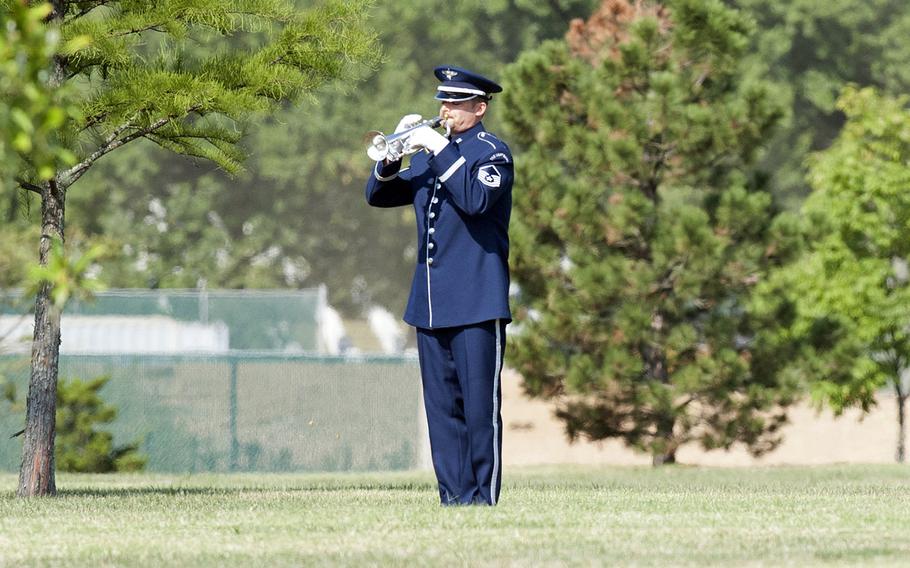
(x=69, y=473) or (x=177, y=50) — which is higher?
(x=177, y=50)

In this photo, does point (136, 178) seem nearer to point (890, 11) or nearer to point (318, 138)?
point (318, 138)

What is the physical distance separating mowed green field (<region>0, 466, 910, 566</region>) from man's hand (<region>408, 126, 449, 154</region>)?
5.42 ft

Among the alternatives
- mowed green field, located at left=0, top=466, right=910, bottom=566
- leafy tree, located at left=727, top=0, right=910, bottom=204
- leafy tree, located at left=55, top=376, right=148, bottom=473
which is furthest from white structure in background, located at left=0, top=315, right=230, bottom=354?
leafy tree, located at left=727, top=0, right=910, bottom=204

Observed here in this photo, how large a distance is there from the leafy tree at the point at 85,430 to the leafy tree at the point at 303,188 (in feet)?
86.6

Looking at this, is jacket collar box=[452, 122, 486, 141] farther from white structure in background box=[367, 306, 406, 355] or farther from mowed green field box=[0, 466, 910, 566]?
white structure in background box=[367, 306, 406, 355]

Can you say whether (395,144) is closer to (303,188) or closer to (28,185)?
(28,185)

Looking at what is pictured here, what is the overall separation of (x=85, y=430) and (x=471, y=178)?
36.9 feet

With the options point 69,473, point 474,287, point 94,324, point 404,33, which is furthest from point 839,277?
point 404,33

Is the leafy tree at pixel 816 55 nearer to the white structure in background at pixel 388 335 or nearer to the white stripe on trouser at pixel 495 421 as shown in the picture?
the white structure in background at pixel 388 335

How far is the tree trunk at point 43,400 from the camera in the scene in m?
9.45

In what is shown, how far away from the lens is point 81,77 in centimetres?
1105

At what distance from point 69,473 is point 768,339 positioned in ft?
24.9

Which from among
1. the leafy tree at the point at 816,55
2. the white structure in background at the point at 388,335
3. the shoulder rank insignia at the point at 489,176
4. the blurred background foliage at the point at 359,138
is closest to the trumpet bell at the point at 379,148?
the shoulder rank insignia at the point at 489,176

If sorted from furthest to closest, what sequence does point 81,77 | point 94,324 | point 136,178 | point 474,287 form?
1. point 136,178
2. point 94,324
3. point 81,77
4. point 474,287
